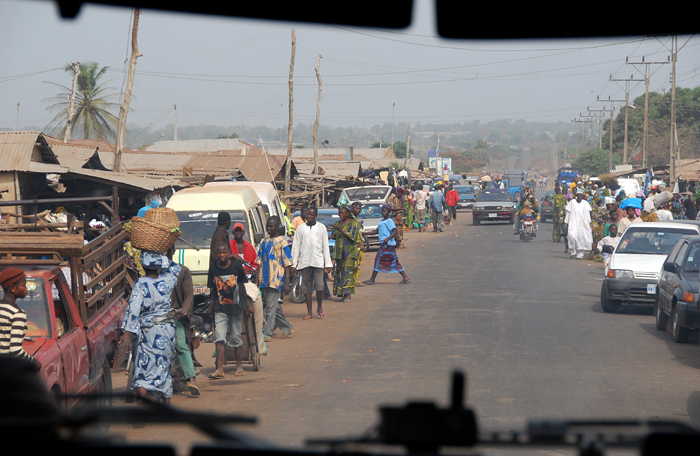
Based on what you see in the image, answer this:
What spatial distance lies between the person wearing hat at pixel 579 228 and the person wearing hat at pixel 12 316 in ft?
61.6

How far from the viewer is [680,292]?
10.5 metres

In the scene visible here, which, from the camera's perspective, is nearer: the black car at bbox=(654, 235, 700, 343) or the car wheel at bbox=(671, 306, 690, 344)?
the black car at bbox=(654, 235, 700, 343)

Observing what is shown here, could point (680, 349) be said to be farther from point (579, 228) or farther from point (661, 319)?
point (579, 228)

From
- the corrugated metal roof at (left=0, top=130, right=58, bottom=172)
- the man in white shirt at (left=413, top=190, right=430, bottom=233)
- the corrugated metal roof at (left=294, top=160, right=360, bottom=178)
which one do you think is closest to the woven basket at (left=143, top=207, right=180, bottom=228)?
the corrugated metal roof at (left=0, top=130, right=58, bottom=172)

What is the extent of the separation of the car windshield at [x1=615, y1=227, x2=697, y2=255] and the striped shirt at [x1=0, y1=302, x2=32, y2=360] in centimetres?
1097

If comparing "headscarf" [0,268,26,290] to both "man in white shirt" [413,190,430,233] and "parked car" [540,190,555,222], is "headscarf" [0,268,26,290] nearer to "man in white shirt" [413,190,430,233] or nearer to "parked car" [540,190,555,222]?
"man in white shirt" [413,190,430,233]

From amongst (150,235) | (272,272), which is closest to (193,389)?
(150,235)

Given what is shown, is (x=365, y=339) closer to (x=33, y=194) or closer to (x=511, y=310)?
(x=511, y=310)

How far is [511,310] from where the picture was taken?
13.2m

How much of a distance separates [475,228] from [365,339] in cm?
2560

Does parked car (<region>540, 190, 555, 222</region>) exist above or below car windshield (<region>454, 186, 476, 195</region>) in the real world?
below

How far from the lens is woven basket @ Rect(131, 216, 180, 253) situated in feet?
24.1

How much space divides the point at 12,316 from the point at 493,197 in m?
33.8

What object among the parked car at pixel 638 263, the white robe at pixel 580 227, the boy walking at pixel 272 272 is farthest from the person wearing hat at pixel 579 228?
the boy walking at pixel 272 272
